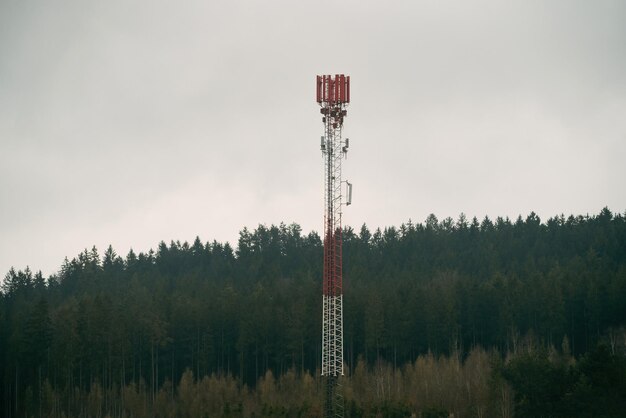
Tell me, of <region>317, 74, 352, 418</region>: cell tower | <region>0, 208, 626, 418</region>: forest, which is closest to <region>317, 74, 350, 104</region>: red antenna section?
<region>317, 74, 352, 418</region>: cell tower

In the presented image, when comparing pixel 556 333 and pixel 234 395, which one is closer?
pixel 234 395

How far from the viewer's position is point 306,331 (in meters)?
102

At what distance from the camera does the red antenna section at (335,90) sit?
202ft

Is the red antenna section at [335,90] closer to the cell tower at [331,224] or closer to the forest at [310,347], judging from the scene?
the cell tower at [331,224]

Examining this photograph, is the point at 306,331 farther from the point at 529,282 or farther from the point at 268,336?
the point at 529,282

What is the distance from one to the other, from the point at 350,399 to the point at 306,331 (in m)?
22.3

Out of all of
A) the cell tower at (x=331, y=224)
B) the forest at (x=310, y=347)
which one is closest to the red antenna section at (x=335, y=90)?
the cell tower at (x=331, y=224)

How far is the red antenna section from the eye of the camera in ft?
202

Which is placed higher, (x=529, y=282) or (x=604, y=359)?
(x=529, y=282)

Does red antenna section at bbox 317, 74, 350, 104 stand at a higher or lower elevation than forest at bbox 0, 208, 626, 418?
higher

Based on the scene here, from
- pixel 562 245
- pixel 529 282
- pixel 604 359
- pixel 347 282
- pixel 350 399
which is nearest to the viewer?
pixel 604 359

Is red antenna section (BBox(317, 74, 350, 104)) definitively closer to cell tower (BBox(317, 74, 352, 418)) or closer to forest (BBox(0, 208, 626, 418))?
cell tower (BBox(317, 74, 352, 418))

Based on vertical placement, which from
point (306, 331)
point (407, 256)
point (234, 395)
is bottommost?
point (234, 395)

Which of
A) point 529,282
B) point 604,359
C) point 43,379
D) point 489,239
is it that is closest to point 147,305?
point 43,379
